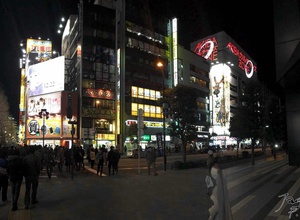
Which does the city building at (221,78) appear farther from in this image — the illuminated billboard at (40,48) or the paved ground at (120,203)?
the paved ground at (120,203)

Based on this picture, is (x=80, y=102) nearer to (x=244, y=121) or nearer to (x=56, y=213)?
(x=244, y=121)

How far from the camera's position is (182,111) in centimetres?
2338

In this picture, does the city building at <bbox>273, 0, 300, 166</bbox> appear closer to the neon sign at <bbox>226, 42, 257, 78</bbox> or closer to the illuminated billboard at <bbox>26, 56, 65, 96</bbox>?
the illuminated billboard at <bbox>26, 56, 65, 96</bbox>

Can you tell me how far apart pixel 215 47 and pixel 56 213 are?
90.2 m

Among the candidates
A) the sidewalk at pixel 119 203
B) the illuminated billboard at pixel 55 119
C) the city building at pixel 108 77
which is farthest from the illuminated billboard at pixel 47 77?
the sidewalk at pixel 119 203

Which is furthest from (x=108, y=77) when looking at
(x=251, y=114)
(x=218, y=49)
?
(x=218, y=49)

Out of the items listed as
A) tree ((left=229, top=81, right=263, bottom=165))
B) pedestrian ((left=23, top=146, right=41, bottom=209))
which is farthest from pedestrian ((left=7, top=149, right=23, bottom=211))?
tree ((left=229, top=81, right=263, bottom=165))

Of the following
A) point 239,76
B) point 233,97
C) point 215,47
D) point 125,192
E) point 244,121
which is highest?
point 215,47

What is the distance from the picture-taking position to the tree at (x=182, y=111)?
2336 cm

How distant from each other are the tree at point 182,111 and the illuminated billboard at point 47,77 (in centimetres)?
3291

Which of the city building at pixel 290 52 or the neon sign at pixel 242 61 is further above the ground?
the neon sign at pixel 242 61

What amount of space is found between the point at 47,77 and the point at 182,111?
3782 cm

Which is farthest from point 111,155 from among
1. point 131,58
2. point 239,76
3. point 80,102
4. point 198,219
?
point 239,76

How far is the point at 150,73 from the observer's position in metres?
61.6
